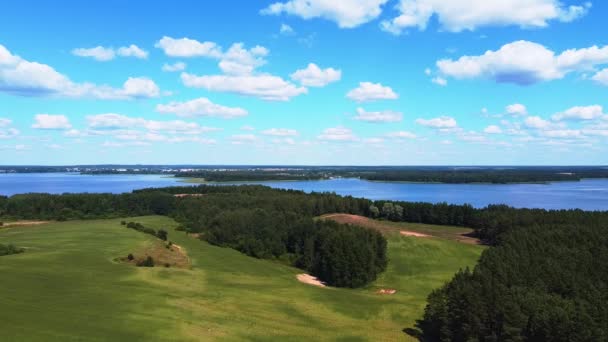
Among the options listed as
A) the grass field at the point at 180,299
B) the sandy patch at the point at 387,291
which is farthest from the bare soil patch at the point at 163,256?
the sandy patch at the point at 387,291

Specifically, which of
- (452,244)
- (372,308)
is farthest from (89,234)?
(452,244)

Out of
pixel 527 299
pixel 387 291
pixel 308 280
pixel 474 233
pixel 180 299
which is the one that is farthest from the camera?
pixel 474 233

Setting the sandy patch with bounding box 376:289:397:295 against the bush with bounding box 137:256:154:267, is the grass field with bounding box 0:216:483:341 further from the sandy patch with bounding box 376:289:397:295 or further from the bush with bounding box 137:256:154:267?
the bush with bounding box 137:256:154:267

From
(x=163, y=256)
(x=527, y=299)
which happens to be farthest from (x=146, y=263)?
(x=527, y=299)

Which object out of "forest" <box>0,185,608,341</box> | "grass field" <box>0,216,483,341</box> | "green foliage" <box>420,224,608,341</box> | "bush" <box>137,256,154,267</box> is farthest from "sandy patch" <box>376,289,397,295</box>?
"bush" <box>137,256,154,267</box>

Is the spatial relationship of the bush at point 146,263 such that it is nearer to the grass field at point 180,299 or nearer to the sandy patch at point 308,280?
the grass field at point 180,299

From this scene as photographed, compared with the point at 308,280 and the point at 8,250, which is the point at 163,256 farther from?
the point at 308,280
